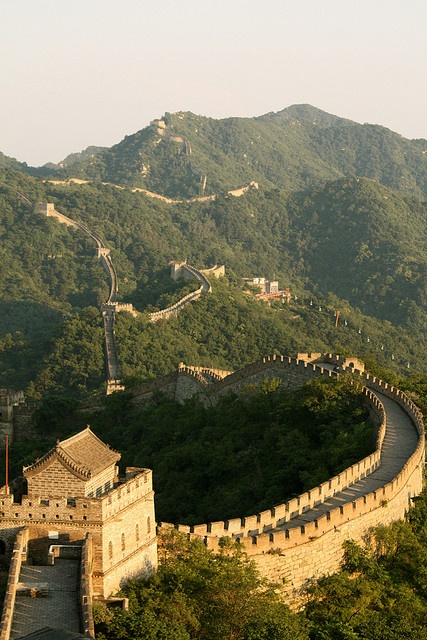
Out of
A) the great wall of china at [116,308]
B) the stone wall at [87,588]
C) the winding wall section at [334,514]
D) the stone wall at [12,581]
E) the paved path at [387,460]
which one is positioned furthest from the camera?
the great wall of china at [116,308]

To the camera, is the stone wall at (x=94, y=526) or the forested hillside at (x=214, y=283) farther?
the forested hillside at (x=214, y=283)

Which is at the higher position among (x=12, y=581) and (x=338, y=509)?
(x=12, y=581)

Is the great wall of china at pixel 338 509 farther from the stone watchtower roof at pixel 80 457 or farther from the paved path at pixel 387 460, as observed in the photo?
the stone watchtower roof at pixel 80 457

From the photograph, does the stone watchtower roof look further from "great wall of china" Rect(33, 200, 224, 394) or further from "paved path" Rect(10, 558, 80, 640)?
"great wall of china" Rect(33, 200, 224, 394)

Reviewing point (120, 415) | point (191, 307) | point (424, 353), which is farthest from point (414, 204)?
point (120, 415)

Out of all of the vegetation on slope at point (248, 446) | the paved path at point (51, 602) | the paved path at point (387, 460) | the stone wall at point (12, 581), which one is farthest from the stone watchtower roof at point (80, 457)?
the vegetation on slope at point (248, 446)

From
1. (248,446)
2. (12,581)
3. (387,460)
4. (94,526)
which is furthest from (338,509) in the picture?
(248,446)

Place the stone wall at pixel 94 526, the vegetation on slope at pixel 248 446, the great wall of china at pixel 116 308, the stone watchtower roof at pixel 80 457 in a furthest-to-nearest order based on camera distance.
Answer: the great wall of china at pixel 116 308 < the vegetation on slope at pixel 248 446 < the stone watchtower roof at pixel 80 457 < the stone wall at pixel 94 526

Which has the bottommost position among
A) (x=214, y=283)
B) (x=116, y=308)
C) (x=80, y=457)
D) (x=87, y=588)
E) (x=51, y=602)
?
(x=116, y=308)

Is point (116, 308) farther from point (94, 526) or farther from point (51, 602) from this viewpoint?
point (51, 602)
